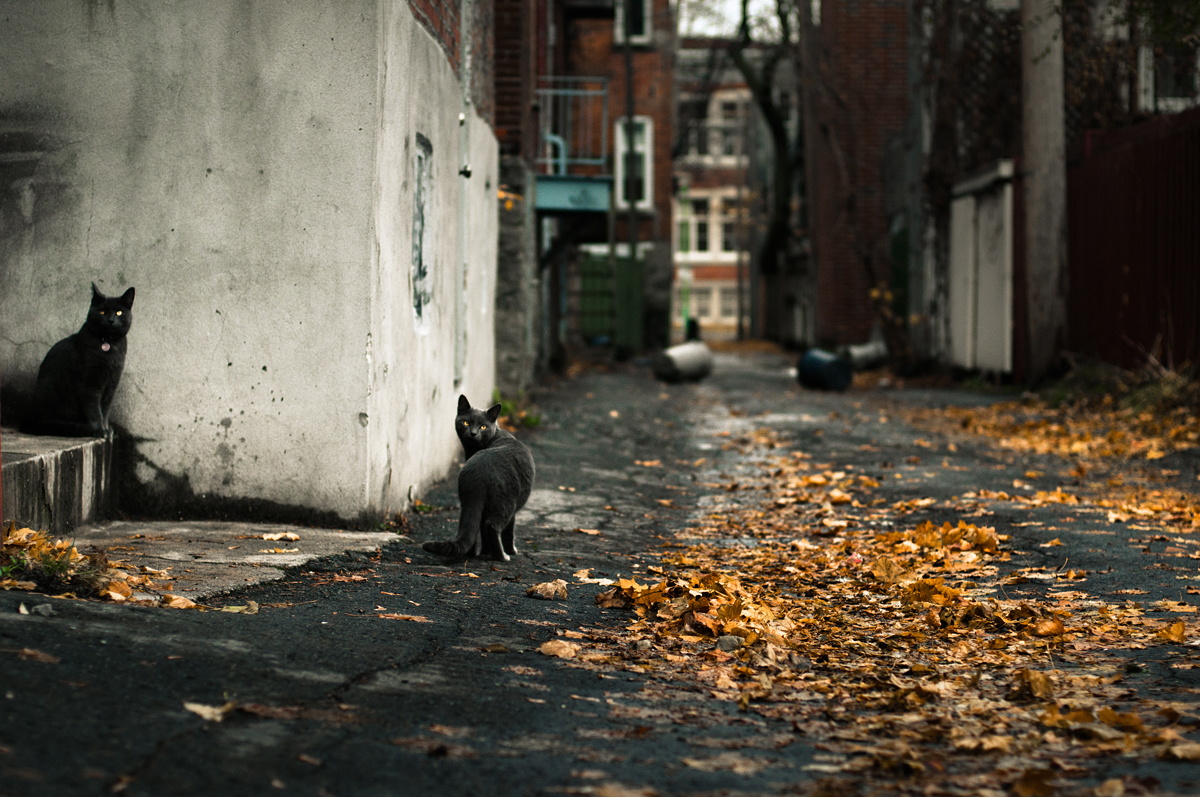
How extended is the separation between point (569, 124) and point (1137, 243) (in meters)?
8.32

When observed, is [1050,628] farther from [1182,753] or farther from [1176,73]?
[1176,73]

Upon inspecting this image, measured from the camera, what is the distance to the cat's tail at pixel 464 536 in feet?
16.3

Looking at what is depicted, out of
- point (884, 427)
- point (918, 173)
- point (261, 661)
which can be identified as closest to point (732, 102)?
point (918, 173)

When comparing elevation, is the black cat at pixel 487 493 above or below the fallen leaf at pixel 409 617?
above

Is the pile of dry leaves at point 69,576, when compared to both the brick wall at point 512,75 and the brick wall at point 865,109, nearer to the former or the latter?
the brick wall at point 512,75

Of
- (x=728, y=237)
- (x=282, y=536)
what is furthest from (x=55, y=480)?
(x=728, y=237)

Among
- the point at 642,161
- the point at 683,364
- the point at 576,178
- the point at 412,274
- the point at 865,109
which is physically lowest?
the point at 683,364

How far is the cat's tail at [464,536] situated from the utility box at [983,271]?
1242 centimetres

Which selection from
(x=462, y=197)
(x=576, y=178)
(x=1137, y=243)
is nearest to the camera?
(x=462, y=197)

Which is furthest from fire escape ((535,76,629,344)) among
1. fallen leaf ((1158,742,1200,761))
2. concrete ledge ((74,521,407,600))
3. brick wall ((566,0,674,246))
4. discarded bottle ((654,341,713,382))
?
fallen leaf ((1158,742,1200,761))

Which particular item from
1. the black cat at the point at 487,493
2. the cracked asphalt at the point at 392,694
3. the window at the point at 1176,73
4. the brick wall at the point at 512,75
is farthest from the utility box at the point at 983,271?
the black cat at the point at 487,493

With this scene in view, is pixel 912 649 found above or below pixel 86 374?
below

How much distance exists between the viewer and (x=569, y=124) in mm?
17266

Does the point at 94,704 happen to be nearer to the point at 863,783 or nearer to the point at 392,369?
the point at 863,783
